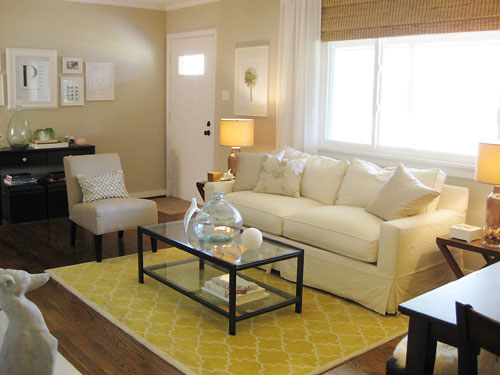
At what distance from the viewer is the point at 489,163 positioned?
3.49 m

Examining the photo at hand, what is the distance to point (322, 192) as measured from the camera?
462cm

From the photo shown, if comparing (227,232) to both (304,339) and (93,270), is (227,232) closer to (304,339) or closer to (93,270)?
(304,339)

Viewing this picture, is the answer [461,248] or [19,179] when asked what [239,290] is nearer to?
[461,248]

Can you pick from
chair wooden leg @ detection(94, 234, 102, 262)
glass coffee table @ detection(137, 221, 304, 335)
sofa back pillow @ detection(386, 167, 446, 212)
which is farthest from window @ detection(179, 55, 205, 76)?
sofa back pillow @ detection(386, 167, 446, 212)

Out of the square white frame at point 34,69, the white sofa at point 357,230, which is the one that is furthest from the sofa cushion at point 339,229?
the square white frame at point 34,69

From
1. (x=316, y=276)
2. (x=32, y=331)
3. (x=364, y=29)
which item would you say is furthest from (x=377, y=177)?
(x=32, y=331)

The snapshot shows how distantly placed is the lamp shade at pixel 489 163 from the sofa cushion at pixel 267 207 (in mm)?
1371

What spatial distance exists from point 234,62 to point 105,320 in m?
3.58

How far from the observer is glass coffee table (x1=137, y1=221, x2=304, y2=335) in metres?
3.30

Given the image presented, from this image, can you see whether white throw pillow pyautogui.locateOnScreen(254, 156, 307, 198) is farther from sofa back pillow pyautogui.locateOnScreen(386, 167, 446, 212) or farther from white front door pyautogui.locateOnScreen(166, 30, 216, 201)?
white front door pyautogui.locateOnScreen(166, 30, 216, 201)

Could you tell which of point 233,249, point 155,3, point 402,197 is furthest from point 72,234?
point 155,3

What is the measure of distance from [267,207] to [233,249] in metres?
0.90

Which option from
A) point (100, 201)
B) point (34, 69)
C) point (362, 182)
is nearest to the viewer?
point (362, 182)

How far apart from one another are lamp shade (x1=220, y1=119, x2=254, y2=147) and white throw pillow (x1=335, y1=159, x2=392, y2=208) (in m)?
1.31
